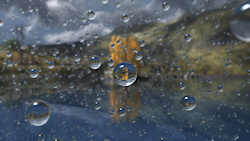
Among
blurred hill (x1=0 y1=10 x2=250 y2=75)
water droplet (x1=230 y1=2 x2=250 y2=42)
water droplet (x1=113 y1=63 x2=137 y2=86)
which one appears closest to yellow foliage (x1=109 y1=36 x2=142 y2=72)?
water droplet (x1=113 y1=63 x2=137 y2=86)

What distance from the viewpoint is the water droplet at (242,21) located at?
1.03 metres

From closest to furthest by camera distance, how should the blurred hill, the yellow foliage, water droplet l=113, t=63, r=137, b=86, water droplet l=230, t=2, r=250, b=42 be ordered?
water droplet l=230, t=2, r=250, b=42
water droplet l=113, t=63, r=137, b=86
the yellow foliage
the blurred hill

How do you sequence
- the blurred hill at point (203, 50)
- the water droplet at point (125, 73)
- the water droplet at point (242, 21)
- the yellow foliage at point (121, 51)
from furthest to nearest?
the blurred hill at point (203, 50), the yellow foliage at point (121, 51), the water droplet at point (125, 73), the water droplet at point (242, 21)

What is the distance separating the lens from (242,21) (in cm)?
103

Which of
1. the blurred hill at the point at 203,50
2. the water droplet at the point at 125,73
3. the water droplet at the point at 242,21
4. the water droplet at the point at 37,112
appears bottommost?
the blurred hill at the point at 203,50

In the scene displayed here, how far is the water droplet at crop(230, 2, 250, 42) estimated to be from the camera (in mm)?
1027

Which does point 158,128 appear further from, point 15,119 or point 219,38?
point 219,38

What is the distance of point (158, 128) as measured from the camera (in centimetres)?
186

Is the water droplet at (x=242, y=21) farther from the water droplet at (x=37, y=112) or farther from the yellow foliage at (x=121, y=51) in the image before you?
the yellow foliage at (x=121, y=51)

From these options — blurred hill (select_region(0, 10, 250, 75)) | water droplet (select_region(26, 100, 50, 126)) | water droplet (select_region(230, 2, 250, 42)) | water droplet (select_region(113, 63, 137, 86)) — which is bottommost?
blurred hill (select_region(0, 10, 250, 75))

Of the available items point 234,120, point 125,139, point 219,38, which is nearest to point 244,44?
point 219,38

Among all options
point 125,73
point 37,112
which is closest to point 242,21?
point 125,73

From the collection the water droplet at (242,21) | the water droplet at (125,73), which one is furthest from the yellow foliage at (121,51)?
the water droplet at (242,21)

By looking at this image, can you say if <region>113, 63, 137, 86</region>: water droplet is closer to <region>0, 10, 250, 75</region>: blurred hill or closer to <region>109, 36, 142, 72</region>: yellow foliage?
<region>109, 36, 142, 72</region>: yellow foliage
